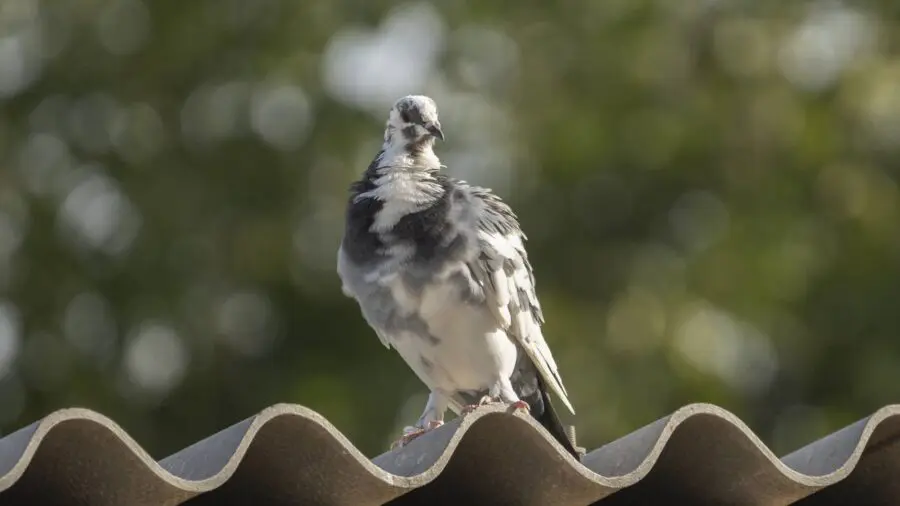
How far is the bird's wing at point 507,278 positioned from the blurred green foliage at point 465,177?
737 cm

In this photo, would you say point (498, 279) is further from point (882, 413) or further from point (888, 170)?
point (888, 170)

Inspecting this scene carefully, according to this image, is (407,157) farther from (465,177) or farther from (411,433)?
(465,177)

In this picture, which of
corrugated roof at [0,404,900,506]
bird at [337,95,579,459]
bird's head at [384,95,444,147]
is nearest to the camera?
corrugated roof at [0,404,900,506]

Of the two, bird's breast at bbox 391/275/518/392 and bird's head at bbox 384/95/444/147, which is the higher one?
bird's head at bbox 384/95/444/147

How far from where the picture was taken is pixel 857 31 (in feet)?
54.1

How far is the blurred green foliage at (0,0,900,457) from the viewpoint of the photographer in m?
14.2

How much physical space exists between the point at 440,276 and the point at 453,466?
5.60ft

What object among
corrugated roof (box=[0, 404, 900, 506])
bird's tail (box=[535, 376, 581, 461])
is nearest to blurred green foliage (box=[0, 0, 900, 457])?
bird's tail (box=[535, 376, 581, 461])

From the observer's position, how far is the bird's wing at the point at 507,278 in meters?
5.90

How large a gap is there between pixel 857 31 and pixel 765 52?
3.75 ft

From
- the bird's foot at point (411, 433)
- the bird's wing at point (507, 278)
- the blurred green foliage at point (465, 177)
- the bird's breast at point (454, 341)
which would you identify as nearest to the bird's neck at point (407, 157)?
the bird's wing at point (507, 278)

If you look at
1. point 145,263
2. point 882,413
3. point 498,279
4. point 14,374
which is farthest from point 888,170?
point 882,413

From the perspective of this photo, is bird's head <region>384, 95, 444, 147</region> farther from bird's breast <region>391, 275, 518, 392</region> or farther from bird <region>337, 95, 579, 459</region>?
bird's breast <region>391, 275, 518, 392</region>

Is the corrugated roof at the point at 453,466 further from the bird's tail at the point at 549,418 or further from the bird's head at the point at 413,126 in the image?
the bird's head at the point at 413,126
